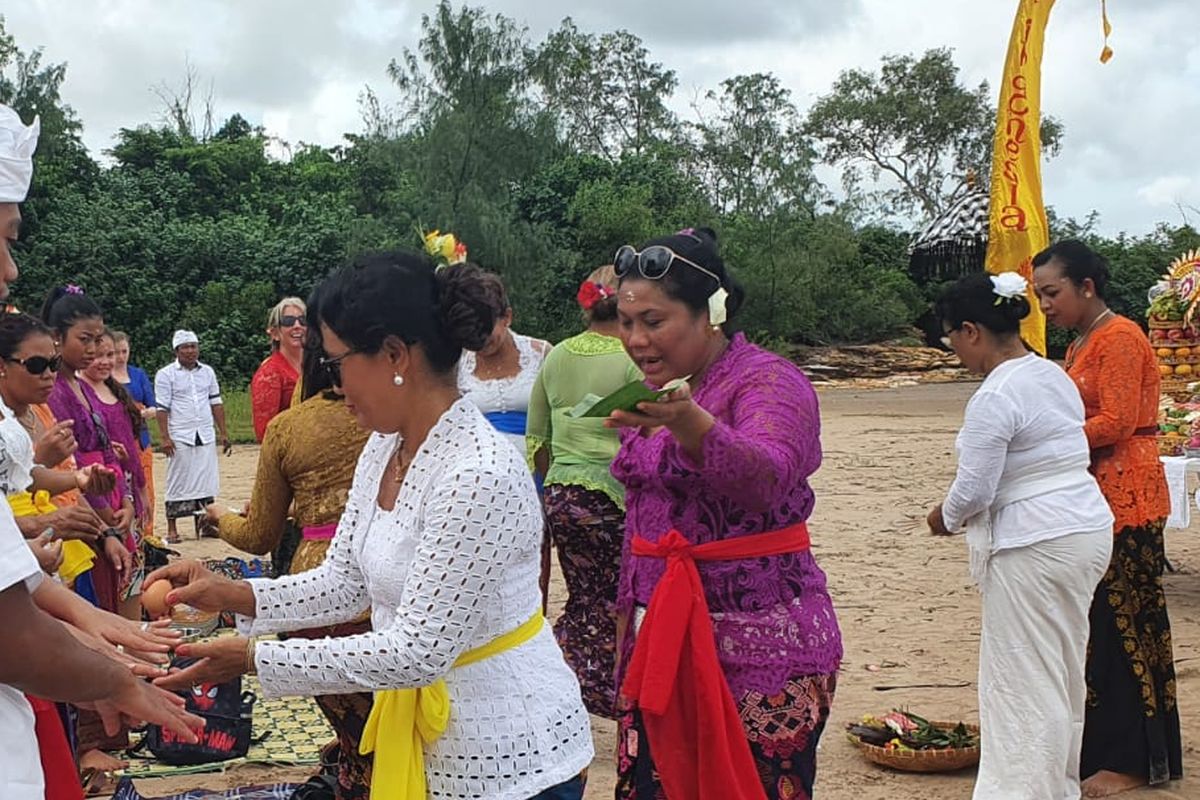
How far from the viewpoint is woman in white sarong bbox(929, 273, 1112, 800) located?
409 centimetres

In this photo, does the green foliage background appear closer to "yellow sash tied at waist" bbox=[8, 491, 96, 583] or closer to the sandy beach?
the sandy beach

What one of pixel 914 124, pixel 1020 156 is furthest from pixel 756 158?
pixel 1020 156

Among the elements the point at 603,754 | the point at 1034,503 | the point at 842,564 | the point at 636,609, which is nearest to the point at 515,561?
the point at 636,609

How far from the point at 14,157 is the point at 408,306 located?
78 cm

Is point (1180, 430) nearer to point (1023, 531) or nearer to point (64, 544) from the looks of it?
point (1023, 531)

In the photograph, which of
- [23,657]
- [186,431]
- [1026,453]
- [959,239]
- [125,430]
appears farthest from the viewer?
[959,239]

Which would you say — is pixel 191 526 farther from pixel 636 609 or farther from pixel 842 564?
pixel 636 609

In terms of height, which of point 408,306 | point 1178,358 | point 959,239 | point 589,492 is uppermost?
point 959,239

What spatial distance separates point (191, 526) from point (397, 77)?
19.7 m

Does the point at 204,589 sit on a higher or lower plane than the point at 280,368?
lower

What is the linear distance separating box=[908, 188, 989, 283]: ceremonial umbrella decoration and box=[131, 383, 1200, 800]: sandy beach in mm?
3233

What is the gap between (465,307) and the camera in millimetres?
2533

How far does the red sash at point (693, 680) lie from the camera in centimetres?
293

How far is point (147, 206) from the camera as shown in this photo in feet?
90.5
